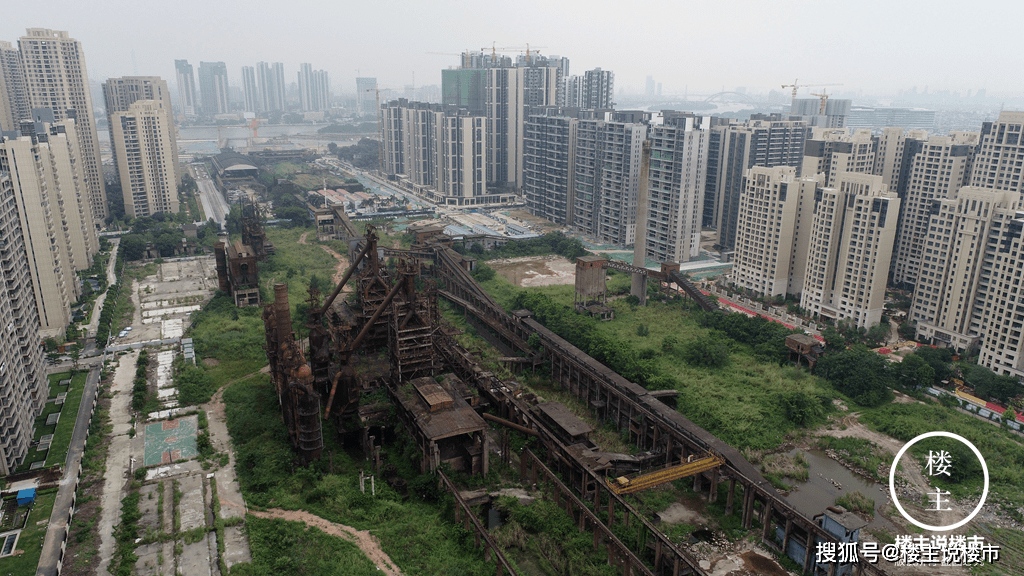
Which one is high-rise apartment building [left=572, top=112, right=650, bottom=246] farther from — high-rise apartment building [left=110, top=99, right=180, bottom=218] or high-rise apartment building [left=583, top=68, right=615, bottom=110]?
high-rise apartment building [left=110, top=99, right=180, bottom=218]

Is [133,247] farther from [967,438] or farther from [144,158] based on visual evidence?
[967,438]

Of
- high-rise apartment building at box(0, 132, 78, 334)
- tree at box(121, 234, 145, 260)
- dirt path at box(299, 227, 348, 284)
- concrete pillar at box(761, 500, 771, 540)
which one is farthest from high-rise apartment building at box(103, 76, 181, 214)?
concrete pillar at box(761, 500, 771, 540)

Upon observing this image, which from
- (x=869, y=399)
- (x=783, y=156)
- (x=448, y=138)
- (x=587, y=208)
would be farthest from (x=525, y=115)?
(x=869, y=399)

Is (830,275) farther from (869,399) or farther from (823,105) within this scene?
(823,105)

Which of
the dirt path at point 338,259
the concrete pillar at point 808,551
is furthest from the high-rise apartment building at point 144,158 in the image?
the concrete pillar at point 808,551

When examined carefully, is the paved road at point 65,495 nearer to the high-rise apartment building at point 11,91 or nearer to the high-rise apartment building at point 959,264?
the high-rise apartment building at point 959,264

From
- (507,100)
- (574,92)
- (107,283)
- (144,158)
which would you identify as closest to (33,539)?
(107,283)
